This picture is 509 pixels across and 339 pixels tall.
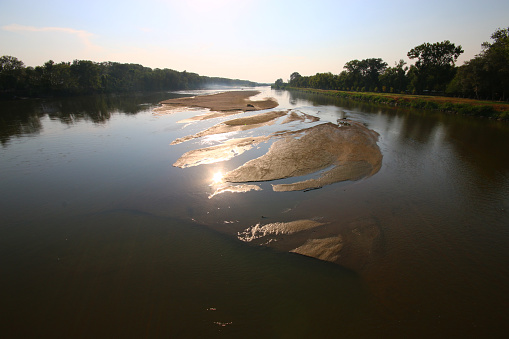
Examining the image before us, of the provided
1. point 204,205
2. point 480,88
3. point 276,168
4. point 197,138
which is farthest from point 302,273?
point 480,88

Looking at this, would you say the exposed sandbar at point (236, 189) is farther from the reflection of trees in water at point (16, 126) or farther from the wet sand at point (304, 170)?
the reflection of trees in water at point (16, 126)

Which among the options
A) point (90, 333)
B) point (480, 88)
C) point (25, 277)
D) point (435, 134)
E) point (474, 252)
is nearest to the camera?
point (90, 333)

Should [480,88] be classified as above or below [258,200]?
above

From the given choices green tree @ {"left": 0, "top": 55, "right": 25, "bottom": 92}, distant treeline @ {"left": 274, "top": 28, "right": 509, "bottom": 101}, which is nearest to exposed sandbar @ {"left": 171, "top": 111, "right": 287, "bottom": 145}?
distant treeline @ {"left": 274, "top": 28, "right": 509, "bottom": 101}

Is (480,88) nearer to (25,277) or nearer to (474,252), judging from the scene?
(474,252)

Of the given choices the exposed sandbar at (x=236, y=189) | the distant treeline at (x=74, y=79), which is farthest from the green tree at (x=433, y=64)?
the distant treeline at (x=74, y=79)

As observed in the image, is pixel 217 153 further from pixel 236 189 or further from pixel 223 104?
pixel 223 104
